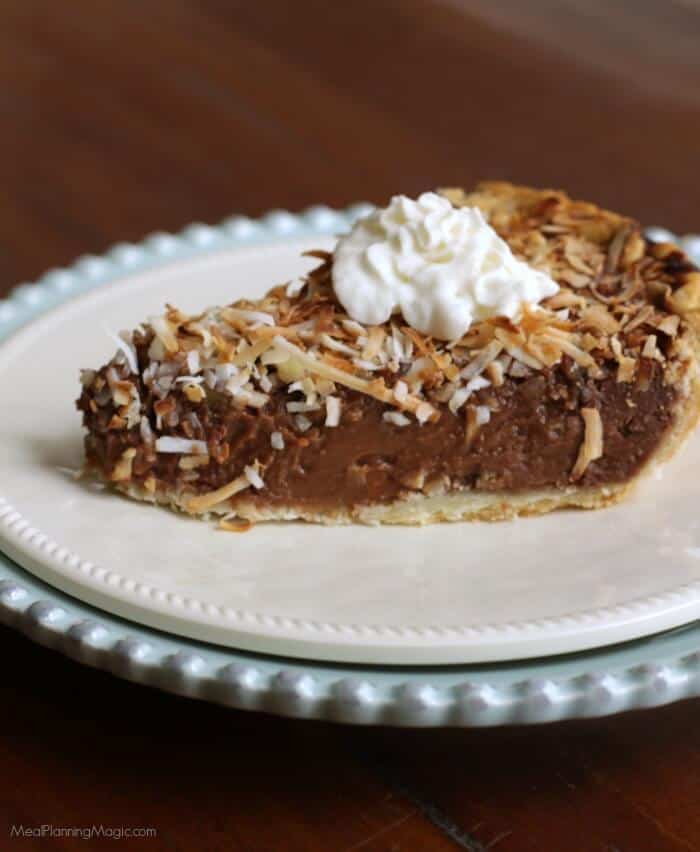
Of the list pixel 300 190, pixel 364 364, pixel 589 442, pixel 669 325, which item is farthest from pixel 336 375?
pixel 300 190

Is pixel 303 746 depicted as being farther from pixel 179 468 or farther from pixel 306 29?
pixel 306 29

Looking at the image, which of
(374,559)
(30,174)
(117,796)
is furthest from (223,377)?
(30,174)

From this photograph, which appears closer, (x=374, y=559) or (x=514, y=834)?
(x=514, y=834)

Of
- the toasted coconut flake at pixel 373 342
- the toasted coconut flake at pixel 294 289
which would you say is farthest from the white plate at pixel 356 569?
the toasted coconut flake at pixel 294 289

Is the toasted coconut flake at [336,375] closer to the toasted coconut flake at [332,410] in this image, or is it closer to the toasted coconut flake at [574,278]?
the toasted coconut flake at [332,410]

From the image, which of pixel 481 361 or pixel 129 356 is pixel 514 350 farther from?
pixel 129 356
